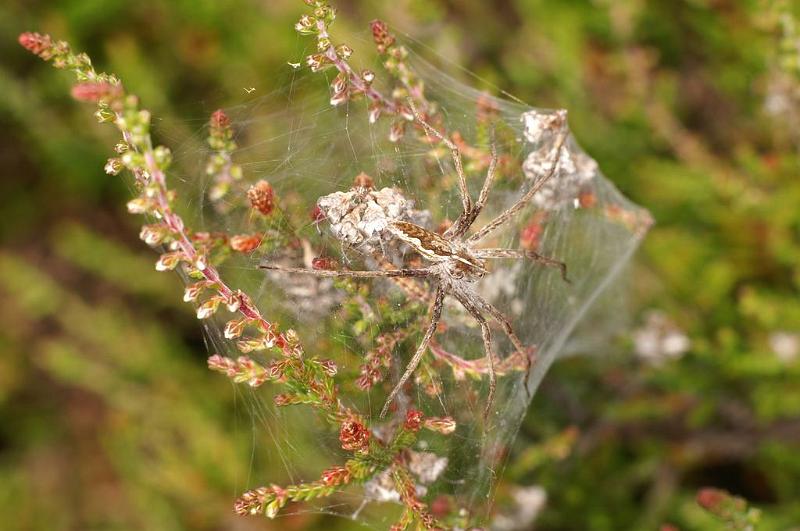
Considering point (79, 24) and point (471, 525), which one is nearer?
point (471, 525)

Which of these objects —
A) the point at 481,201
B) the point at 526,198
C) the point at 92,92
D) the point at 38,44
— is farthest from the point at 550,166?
the point at 38,44

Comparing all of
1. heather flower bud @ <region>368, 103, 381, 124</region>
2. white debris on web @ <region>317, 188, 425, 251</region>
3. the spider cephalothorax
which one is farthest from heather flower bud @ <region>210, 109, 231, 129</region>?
the spider cephalothorax

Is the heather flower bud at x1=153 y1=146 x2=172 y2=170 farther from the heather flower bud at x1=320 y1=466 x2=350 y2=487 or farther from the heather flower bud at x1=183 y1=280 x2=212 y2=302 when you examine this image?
the heather flower bud at x1=320 y1=466 x2=350 y2=487

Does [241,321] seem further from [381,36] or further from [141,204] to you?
[381,36]

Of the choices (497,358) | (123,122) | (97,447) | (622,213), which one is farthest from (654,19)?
→ (97,447)

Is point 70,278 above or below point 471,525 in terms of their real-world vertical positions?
above

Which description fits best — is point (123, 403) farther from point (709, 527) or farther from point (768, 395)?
point (768, 395)
